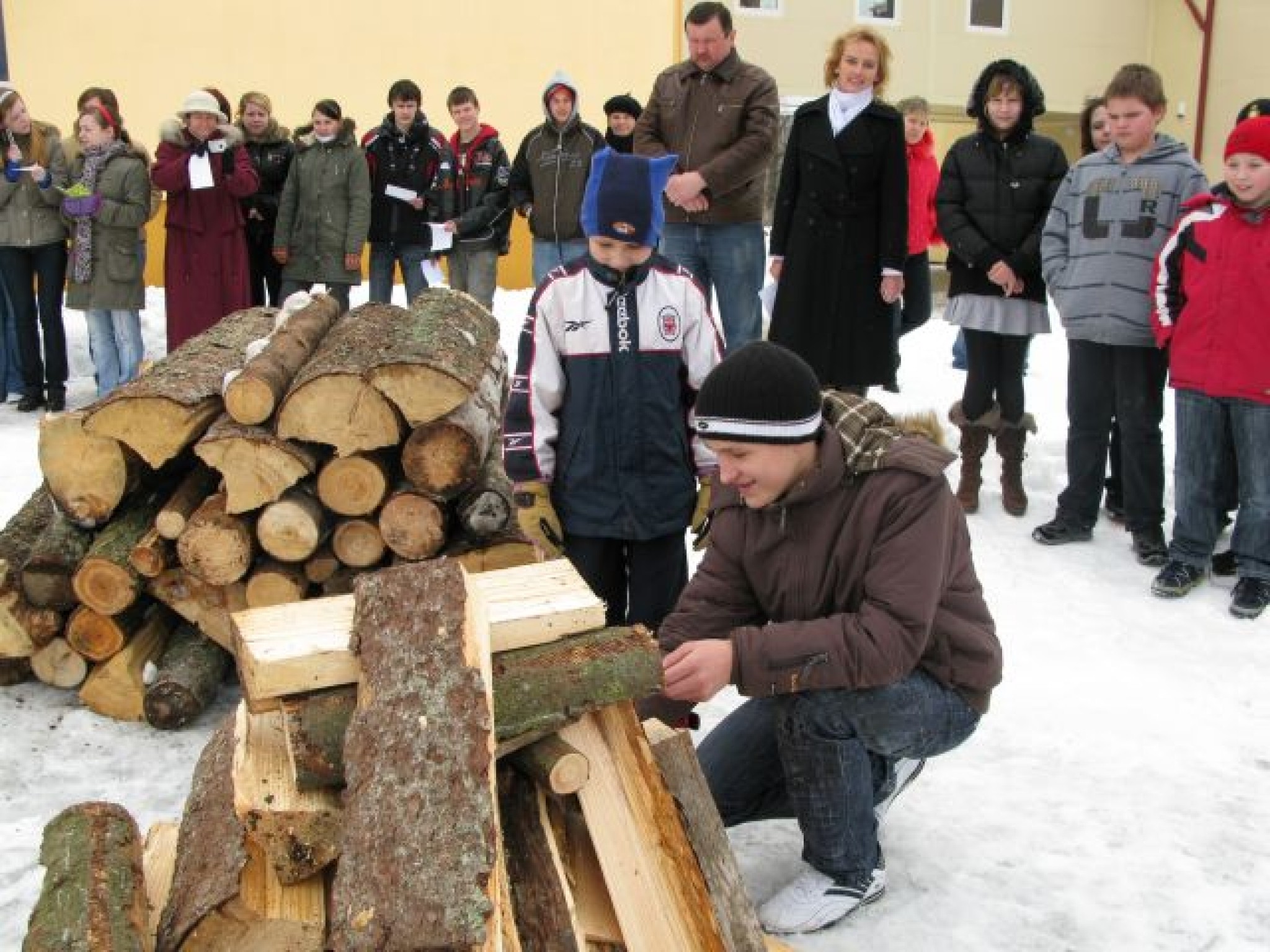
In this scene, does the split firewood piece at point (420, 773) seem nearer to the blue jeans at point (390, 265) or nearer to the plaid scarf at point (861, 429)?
the plaid scarf at point (861, 429)

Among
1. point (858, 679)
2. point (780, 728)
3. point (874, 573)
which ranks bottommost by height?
point (780, 728)

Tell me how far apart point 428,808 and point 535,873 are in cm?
47

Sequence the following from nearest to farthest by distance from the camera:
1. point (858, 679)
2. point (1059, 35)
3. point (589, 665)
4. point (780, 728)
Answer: point (589, 665) → point (858, 679) → point (780, 728) → point (1059, 35)

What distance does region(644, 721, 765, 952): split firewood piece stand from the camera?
2773 millimetres

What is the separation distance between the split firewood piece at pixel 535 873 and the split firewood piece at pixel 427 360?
5.62 ft

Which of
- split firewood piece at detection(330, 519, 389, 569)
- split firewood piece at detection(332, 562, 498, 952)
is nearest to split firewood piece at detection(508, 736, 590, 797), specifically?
split firewood piece at detection(332, 562, 498, 952)

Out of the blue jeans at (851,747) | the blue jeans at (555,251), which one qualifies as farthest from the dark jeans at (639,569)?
the blue jeans at (555,251)

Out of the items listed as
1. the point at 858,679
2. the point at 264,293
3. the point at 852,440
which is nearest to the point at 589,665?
the point at 858,679

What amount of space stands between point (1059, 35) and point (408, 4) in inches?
514

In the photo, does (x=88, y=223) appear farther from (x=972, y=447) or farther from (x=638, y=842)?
(x=638, y=842)

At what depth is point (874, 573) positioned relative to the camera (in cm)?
289

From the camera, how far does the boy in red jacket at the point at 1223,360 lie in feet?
17.0

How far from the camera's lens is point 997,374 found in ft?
21.7

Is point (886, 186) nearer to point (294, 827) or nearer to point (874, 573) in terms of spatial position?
point (874, 573)
